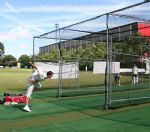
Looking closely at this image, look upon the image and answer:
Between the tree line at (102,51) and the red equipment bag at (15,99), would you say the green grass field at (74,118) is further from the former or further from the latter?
the tree line at (102,51)

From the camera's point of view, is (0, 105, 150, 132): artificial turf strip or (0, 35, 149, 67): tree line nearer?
(0, 105, 150, 132): artificial turf strip

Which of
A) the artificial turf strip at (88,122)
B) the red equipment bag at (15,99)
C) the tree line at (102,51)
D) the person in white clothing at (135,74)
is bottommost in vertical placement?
the artificial turf strip at (88,122)

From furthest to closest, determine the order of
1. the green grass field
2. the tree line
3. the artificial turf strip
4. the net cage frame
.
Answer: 1. the tree line
2. the net cage frame
3. the green grass field
4. the artificial turf strip

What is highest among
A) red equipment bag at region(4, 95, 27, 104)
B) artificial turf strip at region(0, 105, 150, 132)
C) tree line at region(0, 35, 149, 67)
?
tree line at region(0, 35, 149, 67)

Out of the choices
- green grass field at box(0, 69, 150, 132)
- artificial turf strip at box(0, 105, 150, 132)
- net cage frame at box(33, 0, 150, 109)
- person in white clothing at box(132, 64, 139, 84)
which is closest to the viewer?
artificial turf strip at box(0, 105, 150, 132)

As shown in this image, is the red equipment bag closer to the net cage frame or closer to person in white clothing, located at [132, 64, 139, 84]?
the net cage frame

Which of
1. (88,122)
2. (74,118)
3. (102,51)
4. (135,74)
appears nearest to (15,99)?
(74,118)

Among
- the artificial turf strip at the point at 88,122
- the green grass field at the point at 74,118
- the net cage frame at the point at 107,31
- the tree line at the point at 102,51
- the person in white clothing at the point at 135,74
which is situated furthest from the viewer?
Answer: the tree line at the point at 102,51

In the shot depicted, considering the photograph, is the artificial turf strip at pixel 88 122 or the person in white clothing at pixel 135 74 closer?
the artificial turf strip at pixel 88 122

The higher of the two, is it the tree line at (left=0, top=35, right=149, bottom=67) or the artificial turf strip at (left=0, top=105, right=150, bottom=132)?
the tree line at (left=0, top=35, right=149, bottom=67)

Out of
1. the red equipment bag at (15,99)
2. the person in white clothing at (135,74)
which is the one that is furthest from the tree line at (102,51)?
the red equipment bag at (15,99)

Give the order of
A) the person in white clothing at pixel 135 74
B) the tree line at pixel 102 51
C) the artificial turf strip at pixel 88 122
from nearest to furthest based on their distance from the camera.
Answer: the artificial turf strip at pixel 88 122 < the person in white clothing at pixel 135 74 < the tree line at pixel 102 51

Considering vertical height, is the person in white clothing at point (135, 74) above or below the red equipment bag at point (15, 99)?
above

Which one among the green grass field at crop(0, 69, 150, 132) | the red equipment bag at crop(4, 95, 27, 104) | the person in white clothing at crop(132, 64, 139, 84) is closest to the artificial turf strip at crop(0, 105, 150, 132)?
the green grass field at crop(0, 69, 150, 132)
